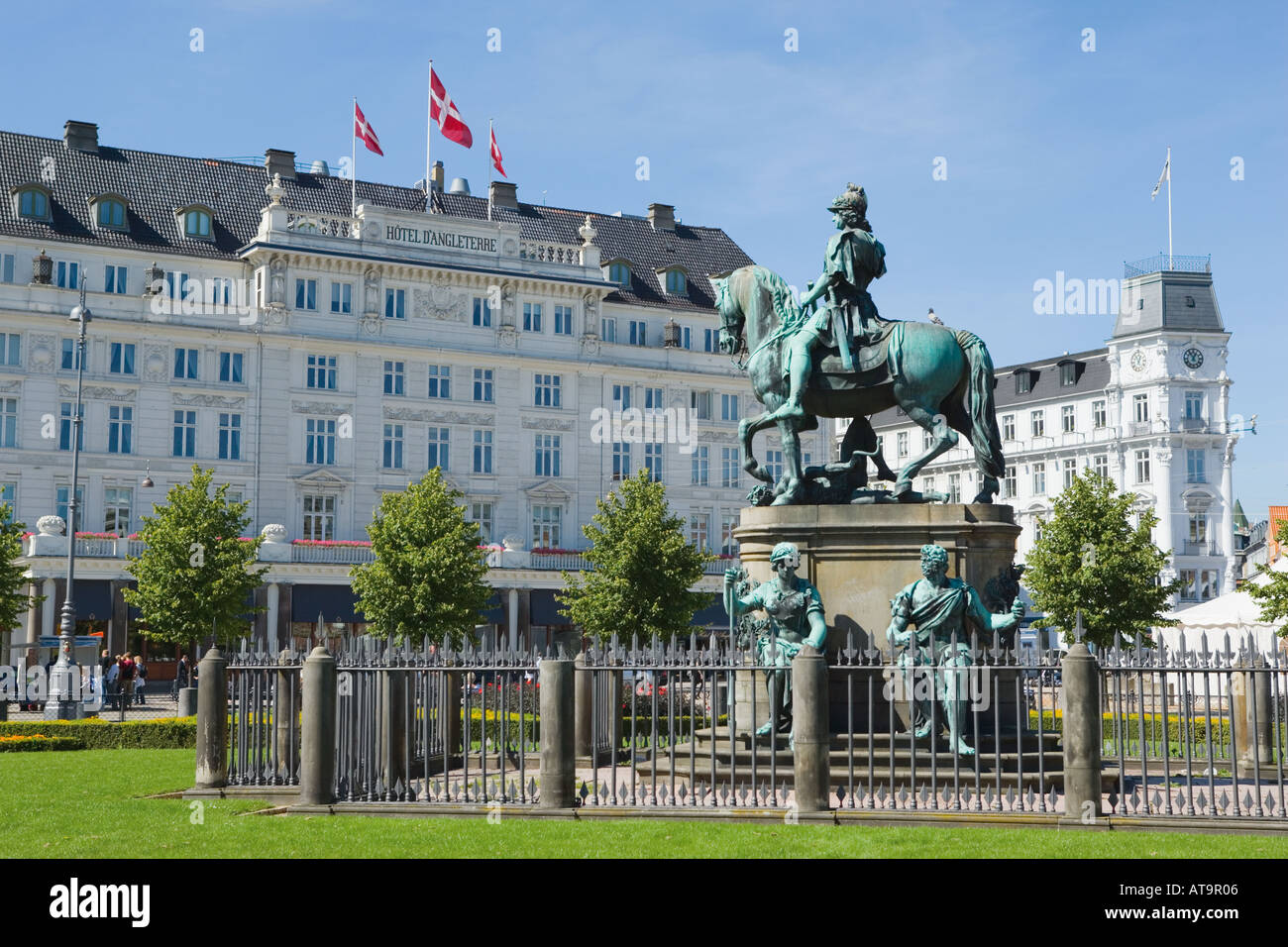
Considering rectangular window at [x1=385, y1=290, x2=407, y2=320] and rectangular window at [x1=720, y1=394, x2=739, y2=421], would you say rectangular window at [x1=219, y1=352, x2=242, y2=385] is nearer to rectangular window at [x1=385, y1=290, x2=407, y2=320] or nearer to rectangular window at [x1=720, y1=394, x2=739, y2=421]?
rectangular window at [x1=385, y1=290, x2=407, y2=320]

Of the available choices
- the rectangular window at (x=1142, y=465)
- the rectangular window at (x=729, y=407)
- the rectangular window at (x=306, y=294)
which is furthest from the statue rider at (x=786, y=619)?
the rectangular window at (x=1142, y=465)

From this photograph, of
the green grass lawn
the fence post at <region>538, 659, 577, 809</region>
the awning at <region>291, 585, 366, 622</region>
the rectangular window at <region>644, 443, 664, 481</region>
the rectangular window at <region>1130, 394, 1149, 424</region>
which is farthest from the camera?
the rectangular window at <region>1130, 394, 1149, 424</region>

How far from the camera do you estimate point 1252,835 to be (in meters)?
13.3

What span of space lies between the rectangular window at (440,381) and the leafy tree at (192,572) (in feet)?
49.7

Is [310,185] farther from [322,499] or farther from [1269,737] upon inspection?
[1269,737]

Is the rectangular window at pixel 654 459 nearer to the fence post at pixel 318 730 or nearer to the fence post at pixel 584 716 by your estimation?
the fence post at pixel 584 716

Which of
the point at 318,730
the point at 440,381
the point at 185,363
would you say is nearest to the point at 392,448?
the point at 440,381

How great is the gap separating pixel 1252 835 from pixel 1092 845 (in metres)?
1.74

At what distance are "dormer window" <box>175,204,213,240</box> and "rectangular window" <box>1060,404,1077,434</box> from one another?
47.0 metres

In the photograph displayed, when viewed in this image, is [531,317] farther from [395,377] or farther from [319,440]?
[319,440]

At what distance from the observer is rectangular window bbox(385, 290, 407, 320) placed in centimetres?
6312

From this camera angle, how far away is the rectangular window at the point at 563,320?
66812 mm

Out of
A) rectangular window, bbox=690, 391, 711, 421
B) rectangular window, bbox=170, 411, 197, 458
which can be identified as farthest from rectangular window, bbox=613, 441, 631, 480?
rectangular window, bbox=170, 411, 197, 458
